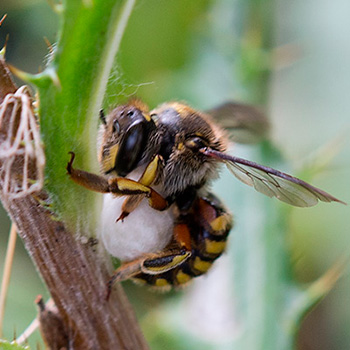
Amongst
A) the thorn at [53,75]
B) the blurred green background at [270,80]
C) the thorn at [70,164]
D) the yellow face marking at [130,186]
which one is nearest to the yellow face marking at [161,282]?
the yellow face marking at [130,186]

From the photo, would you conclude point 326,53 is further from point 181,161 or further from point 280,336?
point 181,161

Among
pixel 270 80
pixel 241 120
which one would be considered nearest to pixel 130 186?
pixel 241 120

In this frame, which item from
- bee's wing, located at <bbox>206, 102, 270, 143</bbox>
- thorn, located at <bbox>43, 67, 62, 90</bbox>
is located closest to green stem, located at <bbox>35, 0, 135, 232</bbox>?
thorn, located at <bbox>43, 67, 62, 90</bbox>

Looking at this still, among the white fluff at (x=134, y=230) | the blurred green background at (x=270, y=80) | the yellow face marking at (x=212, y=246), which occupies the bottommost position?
the blurred green background at (x=270, y=80)

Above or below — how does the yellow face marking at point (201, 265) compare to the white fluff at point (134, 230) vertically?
below

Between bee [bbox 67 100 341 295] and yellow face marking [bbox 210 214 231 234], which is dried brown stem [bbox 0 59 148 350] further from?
yellow face marking [bbox 210 214 231 234]

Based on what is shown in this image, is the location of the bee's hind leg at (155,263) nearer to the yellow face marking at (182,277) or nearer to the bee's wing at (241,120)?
the yellow face marking at (182,277)
